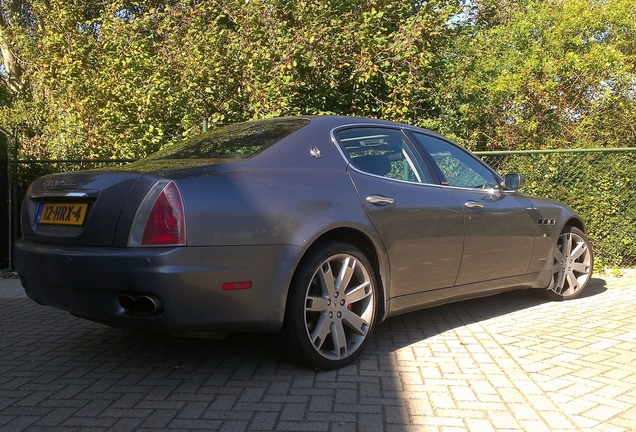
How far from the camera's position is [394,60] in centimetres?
837

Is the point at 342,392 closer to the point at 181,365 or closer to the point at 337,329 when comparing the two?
the point at 337,329

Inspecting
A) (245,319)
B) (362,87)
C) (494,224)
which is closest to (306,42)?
(362,87)

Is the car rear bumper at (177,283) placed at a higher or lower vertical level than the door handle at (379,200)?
lower

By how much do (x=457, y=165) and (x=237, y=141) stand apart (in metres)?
1.99

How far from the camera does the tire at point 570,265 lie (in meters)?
5.91

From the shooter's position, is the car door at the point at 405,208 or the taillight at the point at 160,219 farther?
the car door at the point at 405,208

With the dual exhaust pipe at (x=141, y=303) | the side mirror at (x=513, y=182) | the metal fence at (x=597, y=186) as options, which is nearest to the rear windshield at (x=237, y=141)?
the dual exhaust pipe at (x=141, y=303)

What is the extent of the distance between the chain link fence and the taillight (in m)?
5.78

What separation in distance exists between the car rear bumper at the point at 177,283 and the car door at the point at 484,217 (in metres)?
1.77

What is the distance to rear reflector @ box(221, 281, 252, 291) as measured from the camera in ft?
10.6

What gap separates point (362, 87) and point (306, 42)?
4.00ft

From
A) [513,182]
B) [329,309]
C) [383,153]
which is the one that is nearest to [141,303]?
[329,309]

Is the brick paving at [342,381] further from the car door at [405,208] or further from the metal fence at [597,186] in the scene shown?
the metal fence at [597,186]

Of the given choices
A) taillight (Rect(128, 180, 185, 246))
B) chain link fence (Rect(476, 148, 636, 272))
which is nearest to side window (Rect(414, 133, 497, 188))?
taillight (Rect(128, 180, 185, 246))
